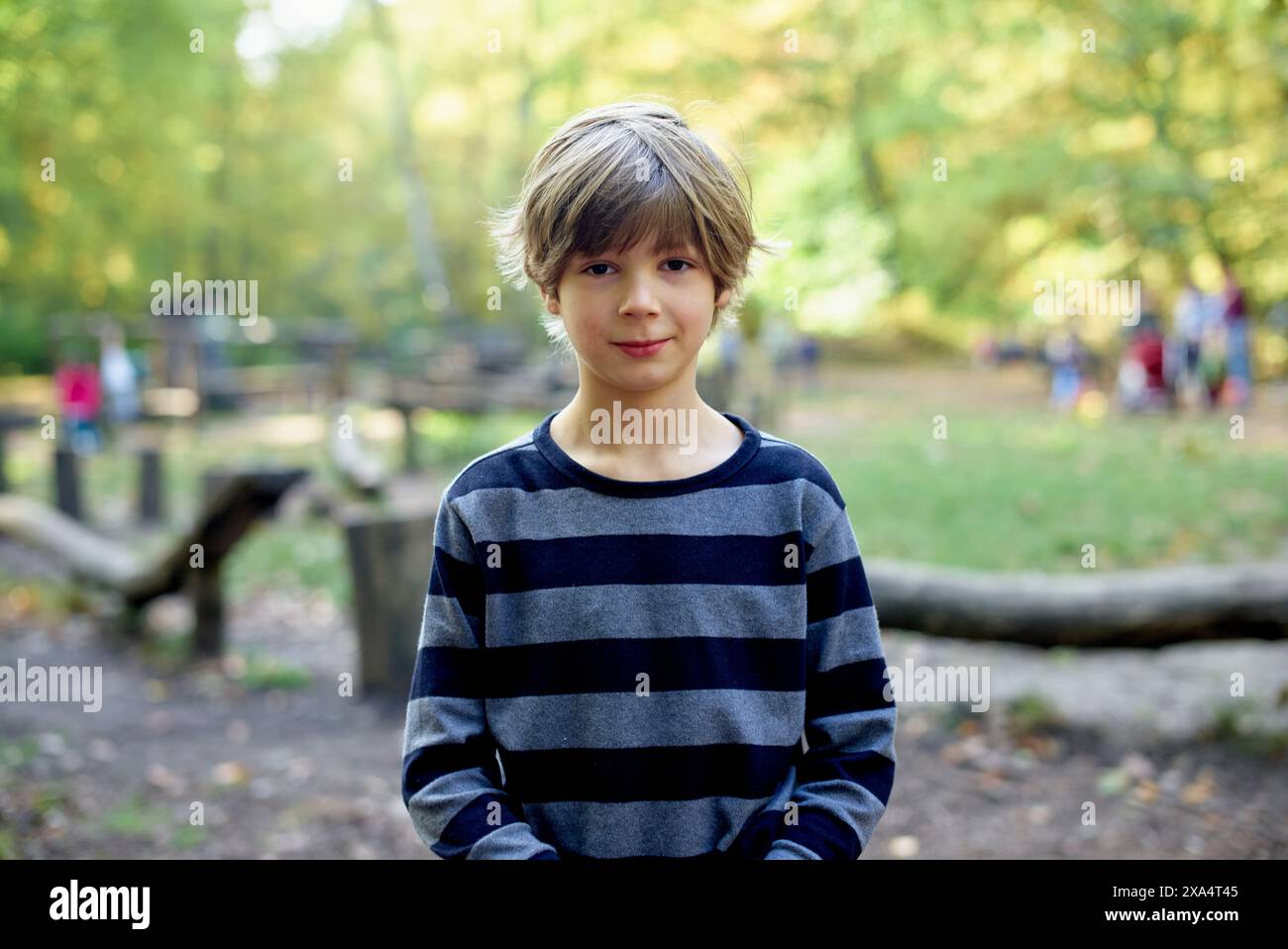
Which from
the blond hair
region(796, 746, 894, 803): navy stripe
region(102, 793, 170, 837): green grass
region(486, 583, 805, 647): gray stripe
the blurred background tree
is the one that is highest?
the blurred background tree

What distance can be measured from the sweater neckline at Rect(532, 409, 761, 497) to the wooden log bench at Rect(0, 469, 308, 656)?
15.7 feet

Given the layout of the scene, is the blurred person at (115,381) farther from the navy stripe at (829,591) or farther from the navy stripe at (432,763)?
the navy stripe at (829,591)

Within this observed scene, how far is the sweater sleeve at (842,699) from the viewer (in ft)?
5.36

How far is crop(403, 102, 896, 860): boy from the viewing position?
1595mm

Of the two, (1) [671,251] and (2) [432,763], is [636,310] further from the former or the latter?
(2) [432,763]

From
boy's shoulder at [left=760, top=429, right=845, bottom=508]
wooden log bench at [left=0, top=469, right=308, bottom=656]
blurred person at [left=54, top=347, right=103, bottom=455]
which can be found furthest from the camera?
blurred person at [left=54, top=347, right=103, bottom=455]

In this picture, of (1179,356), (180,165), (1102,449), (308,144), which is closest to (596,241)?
(1102,449)

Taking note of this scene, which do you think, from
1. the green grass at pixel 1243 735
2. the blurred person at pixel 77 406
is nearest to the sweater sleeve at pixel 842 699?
the green grass at pixel 1243 735

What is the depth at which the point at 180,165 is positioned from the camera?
47.0 ft

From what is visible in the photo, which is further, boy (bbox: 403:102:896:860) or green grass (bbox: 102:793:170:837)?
green grass (bbox: 102:793:170:837)

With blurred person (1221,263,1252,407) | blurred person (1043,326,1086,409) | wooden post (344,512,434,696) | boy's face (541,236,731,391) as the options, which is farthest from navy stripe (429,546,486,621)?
blurred person (1043,326,1086,409)

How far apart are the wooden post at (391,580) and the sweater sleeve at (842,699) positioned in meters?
4.00

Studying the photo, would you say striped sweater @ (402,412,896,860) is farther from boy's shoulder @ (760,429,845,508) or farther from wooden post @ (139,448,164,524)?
wooden post @ (139,448,164,524)

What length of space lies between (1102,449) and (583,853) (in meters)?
11.5
